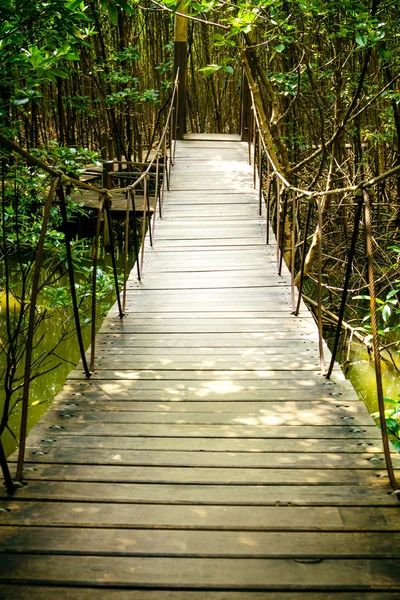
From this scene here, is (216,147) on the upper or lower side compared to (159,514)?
upper

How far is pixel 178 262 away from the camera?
502 cm

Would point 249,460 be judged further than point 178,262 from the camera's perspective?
No

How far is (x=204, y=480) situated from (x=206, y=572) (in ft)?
1.47

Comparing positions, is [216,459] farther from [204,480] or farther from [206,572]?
[206,572]

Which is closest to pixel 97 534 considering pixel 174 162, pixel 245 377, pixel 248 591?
pixel 248 591

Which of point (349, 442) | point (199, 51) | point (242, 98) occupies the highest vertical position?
point (199, 51)

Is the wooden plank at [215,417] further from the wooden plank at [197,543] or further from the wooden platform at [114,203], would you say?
the wooden platform at [114,203]

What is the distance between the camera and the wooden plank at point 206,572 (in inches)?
58.7

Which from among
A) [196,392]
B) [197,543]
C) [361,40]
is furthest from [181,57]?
[197,543]

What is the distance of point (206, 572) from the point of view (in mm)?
1529

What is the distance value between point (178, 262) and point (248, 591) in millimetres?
3692

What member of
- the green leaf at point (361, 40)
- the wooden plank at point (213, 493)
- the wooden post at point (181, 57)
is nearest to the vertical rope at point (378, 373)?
the wooden plank at point (213, 493)

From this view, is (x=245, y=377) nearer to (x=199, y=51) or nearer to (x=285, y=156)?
(x=285, y=156)

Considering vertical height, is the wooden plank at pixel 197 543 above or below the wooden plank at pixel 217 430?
above
